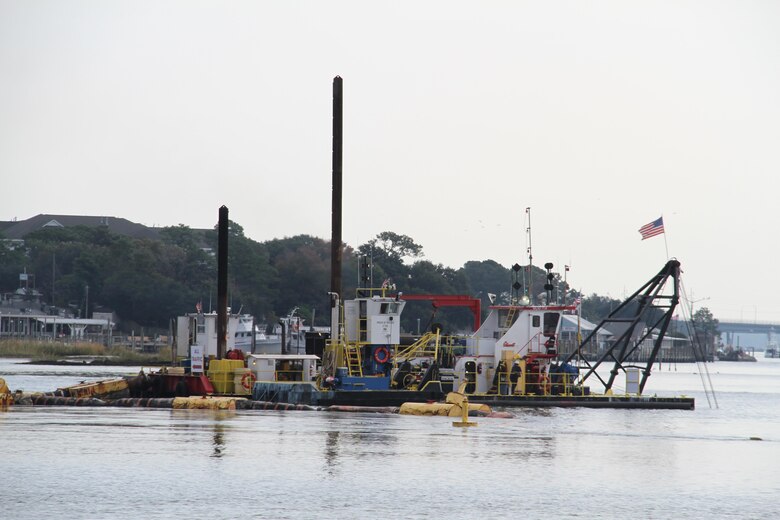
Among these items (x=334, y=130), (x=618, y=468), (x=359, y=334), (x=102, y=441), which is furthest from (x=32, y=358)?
(x=618, y=468)

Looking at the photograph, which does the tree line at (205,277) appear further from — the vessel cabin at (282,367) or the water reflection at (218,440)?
the water reflection at (218,440)

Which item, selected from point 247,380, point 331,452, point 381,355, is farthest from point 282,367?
point 331,452

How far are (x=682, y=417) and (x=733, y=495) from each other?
87.7 feet

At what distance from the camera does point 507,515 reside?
29500mm

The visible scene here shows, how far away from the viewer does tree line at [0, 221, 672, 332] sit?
14838cm

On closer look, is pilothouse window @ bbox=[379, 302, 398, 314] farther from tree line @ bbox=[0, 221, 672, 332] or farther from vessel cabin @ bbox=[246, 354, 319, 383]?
tree line @ bbox=[0, 221, 672, 332]

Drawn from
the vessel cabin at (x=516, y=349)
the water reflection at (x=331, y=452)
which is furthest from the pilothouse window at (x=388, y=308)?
the water reflection at (x=331, y=452)

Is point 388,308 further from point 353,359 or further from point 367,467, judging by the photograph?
point 367,467

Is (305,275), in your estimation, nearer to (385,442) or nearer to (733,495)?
(385,442)

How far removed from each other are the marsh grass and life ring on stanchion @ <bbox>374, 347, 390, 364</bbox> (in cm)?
7718

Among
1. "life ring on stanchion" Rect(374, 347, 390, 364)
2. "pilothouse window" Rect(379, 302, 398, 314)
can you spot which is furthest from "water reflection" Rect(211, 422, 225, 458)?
"pilothouse window" Rect(379, 302, 398, 314)

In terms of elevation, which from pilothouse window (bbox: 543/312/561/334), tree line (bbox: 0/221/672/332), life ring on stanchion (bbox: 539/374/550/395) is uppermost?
tree line (bbox: 0/221/672/332)

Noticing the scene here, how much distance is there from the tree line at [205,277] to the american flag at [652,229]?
7534 cm

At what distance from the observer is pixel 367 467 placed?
119 ft
